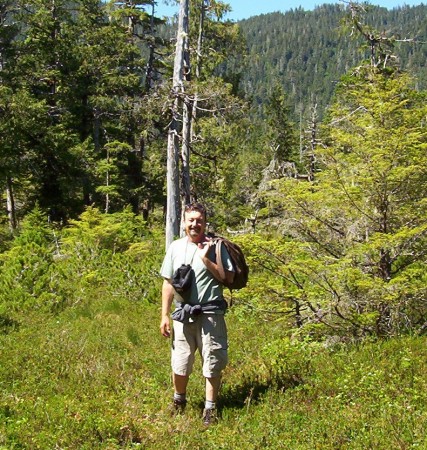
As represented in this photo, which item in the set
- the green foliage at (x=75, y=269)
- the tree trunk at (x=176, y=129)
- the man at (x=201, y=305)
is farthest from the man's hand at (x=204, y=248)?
the tree trunk at (x=176, y=129)

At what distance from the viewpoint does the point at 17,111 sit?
20.3 meters

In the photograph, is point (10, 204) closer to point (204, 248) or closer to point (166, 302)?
point (166, 302)

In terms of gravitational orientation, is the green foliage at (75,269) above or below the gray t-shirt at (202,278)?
below

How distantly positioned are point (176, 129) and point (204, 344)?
859 cm

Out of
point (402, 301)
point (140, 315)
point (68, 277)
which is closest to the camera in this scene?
point (402, 301)

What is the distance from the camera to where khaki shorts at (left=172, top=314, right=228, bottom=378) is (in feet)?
16.5

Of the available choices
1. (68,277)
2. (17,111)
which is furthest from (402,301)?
(17,111)

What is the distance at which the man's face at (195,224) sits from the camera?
16.5ft

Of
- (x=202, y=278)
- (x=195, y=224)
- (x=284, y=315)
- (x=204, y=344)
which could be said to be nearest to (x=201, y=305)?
(x=202, y=278)

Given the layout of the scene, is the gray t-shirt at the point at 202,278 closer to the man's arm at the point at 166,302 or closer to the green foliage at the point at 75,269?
the man's arm at the point at 166,302

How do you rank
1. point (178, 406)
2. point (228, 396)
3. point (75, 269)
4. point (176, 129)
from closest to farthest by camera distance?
point (178, 406)
point (228, 396)
point (75, 269)
point (176, 129)

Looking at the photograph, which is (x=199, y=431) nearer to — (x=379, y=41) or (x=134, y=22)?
(x=379, y=41)

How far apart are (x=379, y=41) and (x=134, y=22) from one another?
1837cm

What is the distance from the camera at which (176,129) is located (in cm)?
1288
